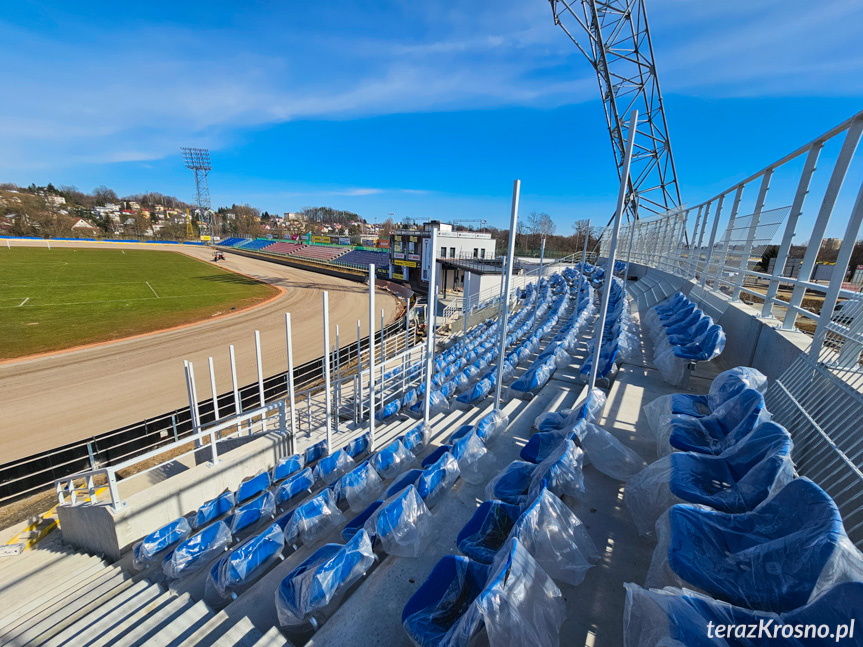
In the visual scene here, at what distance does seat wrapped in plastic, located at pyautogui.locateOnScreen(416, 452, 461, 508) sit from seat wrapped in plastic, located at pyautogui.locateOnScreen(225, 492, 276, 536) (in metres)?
2.17

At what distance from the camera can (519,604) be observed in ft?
6.12

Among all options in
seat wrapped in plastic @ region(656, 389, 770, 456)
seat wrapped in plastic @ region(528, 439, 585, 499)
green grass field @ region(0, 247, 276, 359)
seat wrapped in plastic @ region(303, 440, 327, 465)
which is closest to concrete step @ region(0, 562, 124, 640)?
seat wrapped in plastic @ region(303, 440, 327, 465)

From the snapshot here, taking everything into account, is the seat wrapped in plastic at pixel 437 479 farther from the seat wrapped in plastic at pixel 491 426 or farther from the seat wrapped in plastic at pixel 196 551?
the seat wrapped in plastic at pixel 196 551

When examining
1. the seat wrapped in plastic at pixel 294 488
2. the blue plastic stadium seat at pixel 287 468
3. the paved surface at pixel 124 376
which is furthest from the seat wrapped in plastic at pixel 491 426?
the paved surface at pixel 124 376

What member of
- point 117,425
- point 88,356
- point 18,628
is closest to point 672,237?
point 18,628

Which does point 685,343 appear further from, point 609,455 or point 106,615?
point 106,615

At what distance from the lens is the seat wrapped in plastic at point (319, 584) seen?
2.55 metres

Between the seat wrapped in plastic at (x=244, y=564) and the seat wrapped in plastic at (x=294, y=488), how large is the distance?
4.00 feet

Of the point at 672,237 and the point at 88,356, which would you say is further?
the point at 88,356

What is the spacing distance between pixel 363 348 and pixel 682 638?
16394mm

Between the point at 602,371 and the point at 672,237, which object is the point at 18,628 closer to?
the point at 602,371

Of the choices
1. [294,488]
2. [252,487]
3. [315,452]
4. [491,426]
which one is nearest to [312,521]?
[294,488]

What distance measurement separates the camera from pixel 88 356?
48.9 ft

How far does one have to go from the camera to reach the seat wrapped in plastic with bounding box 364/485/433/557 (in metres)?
3.02
